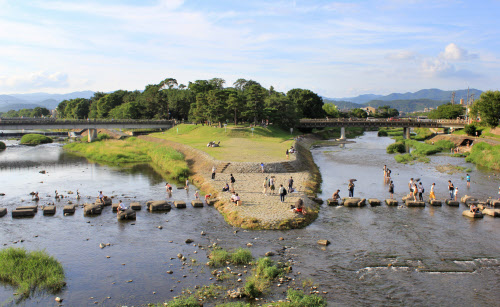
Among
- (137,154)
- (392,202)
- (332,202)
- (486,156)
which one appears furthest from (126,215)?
(486,156)

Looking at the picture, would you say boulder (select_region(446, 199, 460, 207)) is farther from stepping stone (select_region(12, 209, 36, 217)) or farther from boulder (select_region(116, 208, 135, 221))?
stepping stone (select_region(12, 209, 36, 217))

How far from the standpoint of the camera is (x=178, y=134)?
93188mm

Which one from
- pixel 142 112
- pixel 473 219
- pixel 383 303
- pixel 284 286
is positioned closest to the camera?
pixel 383 303

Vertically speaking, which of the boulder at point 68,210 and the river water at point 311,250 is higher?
the boulder at point 68,210

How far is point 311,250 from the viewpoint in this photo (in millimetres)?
22766

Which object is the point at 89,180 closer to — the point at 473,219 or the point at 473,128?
the point at 473,219

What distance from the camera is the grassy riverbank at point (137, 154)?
176 ft

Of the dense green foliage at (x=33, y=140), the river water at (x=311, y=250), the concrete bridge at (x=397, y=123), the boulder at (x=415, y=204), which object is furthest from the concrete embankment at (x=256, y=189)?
the dense green foliage at (x=33, y=140)

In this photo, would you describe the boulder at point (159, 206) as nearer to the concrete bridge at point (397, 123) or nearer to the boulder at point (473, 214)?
the boulder at point (473, 214)

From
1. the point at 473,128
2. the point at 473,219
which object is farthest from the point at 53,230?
the point at 473,128

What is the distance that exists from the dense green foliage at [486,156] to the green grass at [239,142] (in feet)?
103

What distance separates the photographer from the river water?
17.9 meters

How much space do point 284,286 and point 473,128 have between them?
279 feet

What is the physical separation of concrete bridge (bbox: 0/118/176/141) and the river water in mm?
52943
